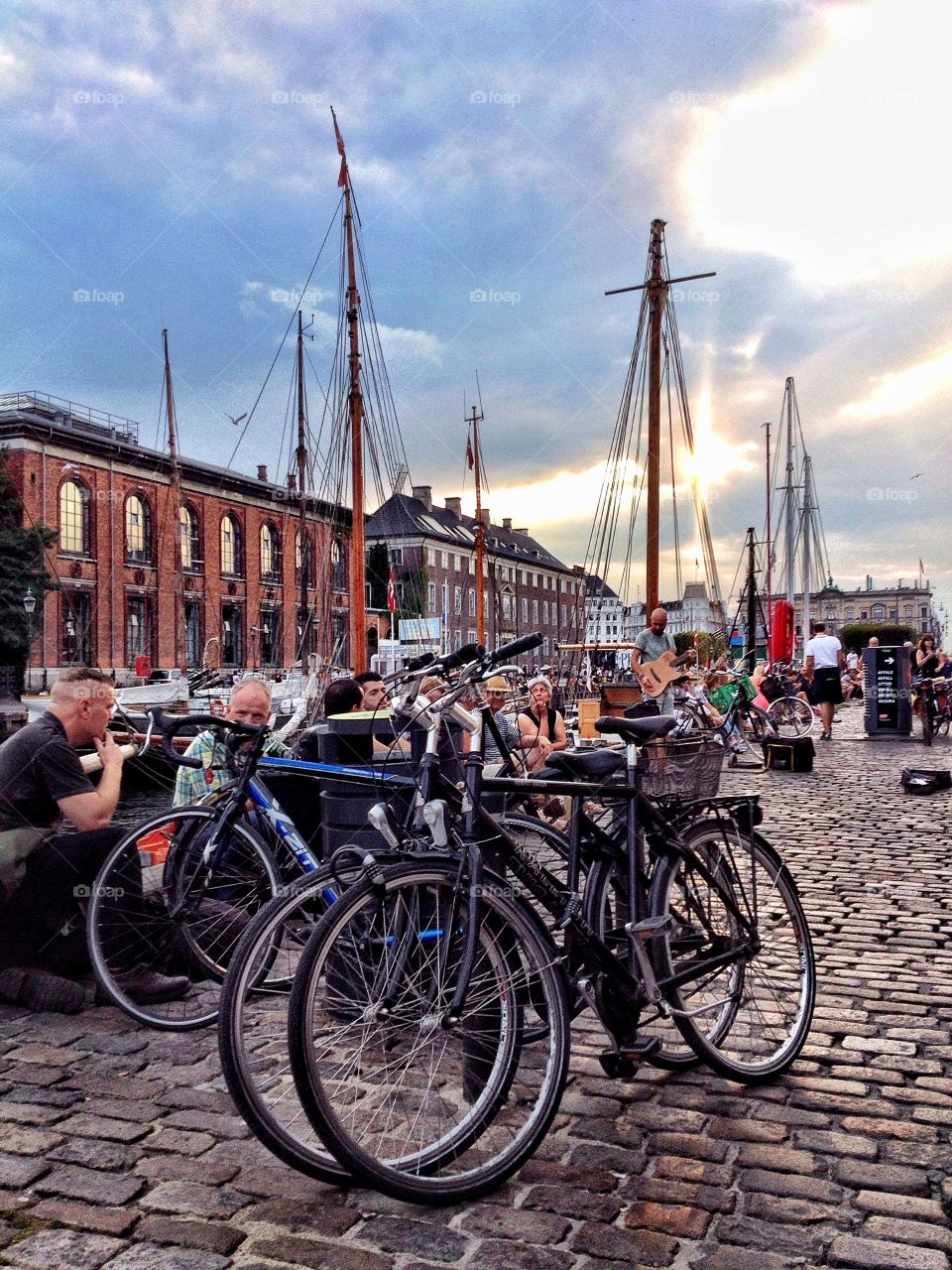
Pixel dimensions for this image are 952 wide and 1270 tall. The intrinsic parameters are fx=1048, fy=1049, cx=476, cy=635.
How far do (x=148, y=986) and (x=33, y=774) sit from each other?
42.2 inches

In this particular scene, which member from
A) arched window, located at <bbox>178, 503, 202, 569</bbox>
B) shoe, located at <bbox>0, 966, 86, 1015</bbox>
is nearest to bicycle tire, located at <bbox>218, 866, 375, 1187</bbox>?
shoe, located at <bbox>0, 966, 86, 1015</bbox>

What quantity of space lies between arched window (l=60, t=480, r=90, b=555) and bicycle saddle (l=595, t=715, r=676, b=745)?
48.7 meters

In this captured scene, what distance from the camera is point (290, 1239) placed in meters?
2.68

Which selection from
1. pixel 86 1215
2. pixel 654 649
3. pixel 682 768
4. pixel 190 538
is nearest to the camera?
pixel 86 1215

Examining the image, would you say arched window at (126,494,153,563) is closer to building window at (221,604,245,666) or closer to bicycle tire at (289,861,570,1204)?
building window at (221,604,245,666)

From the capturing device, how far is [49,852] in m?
4.66

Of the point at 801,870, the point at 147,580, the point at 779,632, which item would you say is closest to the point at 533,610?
the point at 147,580

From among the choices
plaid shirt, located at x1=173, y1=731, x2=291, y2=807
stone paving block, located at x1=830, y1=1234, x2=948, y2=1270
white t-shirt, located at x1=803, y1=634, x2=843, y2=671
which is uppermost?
white t-shirt, located at x1=803, y1=634, x2=843, y2=671

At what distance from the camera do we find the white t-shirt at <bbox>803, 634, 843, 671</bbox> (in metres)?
19.1

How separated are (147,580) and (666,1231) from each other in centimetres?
5416

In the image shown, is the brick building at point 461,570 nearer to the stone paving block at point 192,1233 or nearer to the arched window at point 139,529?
the arched window at point 139,529

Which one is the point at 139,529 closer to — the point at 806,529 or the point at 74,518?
the point at 74,518

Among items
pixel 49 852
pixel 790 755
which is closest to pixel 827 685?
pixel 790 755

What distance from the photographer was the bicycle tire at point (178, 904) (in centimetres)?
446
